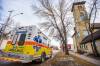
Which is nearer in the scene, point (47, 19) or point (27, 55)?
point (27, 55)

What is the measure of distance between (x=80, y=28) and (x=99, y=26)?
6082mm

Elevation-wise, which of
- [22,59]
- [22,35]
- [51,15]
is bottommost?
[22,59]

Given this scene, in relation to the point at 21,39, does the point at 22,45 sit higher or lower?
lower

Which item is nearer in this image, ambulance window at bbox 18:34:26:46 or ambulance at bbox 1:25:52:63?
ambulance at bbox 1:25:52:63

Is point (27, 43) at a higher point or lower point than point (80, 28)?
lower

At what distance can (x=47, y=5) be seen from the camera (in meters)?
29.0

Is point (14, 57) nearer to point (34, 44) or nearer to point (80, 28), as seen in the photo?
point (34, 44)

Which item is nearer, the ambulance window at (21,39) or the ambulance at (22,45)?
the ambulance at (22,45)

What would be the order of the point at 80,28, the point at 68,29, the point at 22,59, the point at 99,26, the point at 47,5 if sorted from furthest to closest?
the point at 80,28, the point at 99,26, the point at 68,29, the point at 47,5, the point at 22,59

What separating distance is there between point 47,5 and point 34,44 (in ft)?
64.0

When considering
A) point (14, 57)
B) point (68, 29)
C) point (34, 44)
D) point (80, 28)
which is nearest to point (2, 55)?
point (14, 57)

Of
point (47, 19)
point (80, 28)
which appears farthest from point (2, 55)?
point (80, 28)

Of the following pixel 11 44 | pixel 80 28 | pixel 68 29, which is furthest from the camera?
pixel 80 28

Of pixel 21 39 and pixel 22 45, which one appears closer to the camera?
pixel 22 45
